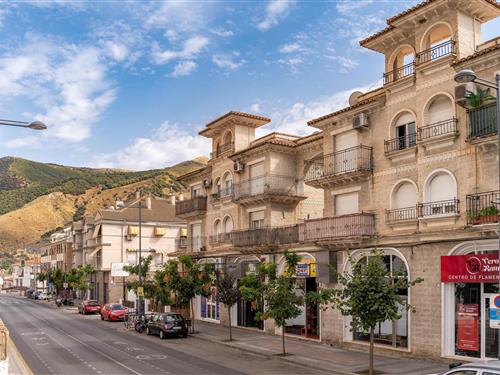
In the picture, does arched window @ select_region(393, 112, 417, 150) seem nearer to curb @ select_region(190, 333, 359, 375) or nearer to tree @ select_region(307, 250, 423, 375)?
tree @ select_region(307, 250, 423, 375)

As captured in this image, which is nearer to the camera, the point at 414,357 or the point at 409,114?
the point at 414,357

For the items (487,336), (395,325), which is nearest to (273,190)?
(395,325)

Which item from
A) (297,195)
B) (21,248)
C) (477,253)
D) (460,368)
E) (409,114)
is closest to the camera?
(460,368)

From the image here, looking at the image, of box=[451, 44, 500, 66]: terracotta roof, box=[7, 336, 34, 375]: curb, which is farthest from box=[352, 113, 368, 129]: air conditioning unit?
box=[7, 336, 34, 375]: curb

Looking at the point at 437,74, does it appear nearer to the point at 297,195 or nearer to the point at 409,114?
the point at 409,114

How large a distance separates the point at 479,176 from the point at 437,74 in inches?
200

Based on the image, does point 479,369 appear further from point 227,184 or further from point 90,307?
point 90,307

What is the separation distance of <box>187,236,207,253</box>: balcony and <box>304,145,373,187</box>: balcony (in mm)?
16810

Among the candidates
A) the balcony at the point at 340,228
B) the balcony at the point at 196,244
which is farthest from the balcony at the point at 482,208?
the balcony at the point at 196,244

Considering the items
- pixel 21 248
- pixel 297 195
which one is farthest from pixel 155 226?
pixel 21 248

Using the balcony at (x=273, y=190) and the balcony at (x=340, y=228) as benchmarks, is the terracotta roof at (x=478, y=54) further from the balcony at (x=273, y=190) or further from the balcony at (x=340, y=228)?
the balcony at (x=273, y=190)

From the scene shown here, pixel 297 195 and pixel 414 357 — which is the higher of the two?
pixel 297 195

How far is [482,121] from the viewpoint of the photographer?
2150 centimetres

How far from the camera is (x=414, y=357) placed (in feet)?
79.2
